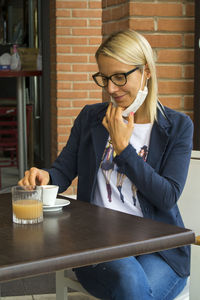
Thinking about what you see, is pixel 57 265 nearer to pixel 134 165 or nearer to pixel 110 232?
pixel 110 232

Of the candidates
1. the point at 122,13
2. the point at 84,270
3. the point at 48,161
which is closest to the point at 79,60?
the point at 48,161

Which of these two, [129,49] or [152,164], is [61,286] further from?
[129,49]

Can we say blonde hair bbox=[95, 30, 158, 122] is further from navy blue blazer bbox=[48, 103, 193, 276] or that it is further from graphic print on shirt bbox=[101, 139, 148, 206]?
graphic print on shirt bbox=[101, 139, 148, 206]

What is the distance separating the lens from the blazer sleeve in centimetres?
199

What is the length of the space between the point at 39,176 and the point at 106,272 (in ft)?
1.62

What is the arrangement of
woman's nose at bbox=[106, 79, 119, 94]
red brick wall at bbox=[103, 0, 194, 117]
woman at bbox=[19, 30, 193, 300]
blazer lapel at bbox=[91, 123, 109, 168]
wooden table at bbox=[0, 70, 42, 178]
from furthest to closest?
wooden table at bbox=[0, 70, 42, 178] < red brick wall at bbox=[103, 0, 194, 117] < blazer lapel at bbox=[91, 123, 109, 168] < woman's nose at bbox=[106, 79, 119, 94] < woman at bbox=[19, 30, 193, 300]

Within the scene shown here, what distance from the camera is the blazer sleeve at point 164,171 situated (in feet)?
6.53

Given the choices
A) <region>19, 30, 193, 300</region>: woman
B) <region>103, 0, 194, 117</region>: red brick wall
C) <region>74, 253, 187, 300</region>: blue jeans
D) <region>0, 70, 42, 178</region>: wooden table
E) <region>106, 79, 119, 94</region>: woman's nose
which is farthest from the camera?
<region>0, 70, 42, 178</region>: wooden table

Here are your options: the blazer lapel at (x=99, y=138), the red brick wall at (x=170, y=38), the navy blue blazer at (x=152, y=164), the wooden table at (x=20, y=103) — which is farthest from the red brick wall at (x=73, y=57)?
the blazer lapel at (x=99, y=138)

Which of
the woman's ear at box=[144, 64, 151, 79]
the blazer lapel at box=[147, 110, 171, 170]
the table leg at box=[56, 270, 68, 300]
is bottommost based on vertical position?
the table leg at box=[56, 270, 68, 300]

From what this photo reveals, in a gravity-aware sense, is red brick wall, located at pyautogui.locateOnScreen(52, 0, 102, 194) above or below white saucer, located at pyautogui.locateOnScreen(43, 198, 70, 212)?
above

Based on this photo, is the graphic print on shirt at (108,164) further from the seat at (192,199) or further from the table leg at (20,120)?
the table leg at (20,120)

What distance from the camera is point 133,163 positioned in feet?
6.52


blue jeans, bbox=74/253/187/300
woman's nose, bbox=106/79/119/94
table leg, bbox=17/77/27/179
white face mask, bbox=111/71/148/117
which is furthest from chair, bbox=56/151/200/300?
table leg, bbox=17/77/27/179
